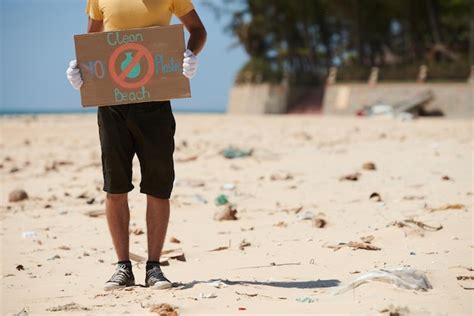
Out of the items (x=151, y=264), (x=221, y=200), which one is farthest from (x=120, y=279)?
(x=221, y=200)

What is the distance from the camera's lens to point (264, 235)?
4.72 meters

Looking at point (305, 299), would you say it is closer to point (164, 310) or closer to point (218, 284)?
point (218, 284)

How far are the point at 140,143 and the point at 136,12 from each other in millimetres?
664

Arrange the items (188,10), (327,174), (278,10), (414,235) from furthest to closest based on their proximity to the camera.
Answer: (278,10) < (327,174) < (414,235) < (188,10)

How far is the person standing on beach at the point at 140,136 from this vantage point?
358 centimetres

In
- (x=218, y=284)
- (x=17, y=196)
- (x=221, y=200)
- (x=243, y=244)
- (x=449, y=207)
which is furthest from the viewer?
(x=17, y=196)

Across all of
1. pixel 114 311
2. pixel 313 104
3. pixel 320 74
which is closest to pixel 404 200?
pixel 114 311

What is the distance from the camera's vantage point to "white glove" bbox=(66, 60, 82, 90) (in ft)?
11.8

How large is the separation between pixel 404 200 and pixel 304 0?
33.8 meters

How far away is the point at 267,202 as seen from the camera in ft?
19.5

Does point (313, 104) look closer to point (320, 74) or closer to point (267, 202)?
point (320, 74)

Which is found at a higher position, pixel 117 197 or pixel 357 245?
pixel 117 197

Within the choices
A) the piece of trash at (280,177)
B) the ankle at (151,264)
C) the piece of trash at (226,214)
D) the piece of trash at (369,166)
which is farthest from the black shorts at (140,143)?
the piece of trash at (369,166)

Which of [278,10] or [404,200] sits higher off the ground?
[278,10]
